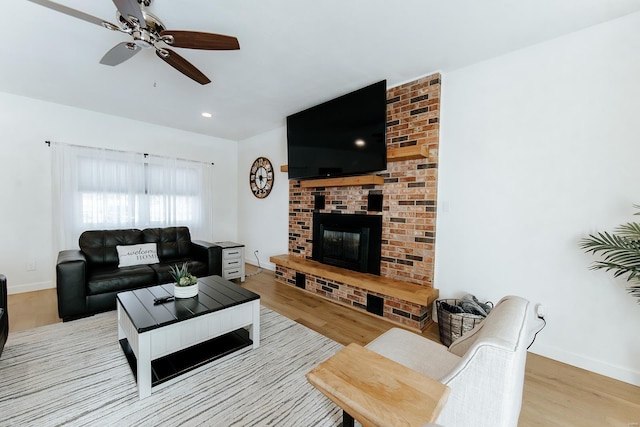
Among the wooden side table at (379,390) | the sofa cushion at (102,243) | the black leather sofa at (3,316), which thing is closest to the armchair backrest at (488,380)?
the wooden side table at (379,390)

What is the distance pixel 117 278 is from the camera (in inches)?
111

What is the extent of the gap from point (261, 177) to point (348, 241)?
240 cm

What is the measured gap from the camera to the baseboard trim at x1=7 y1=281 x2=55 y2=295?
3.29m

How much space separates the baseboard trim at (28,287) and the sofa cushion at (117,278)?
126 centimetres

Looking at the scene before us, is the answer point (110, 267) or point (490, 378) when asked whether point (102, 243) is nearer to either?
point (110, 267)

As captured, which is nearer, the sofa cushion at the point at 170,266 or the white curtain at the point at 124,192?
the sofa cushion at the point at 170,266

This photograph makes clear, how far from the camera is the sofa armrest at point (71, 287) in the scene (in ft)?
8.18

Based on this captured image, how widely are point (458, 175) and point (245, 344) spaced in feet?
8.41

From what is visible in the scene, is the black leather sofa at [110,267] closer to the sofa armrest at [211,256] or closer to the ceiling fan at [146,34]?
the sofa armrest at [211,256]

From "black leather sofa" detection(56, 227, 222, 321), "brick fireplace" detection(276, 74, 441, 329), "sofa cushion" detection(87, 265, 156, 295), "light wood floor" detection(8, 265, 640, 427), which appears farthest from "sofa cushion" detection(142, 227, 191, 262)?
"brick fireplace" detection(276, 74, 441, 329)

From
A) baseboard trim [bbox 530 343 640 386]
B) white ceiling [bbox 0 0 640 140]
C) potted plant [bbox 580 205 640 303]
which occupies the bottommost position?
baseboard trim [bbox 530 343 640 386]

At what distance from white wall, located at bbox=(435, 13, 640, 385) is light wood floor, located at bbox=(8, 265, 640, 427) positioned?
0.19 m

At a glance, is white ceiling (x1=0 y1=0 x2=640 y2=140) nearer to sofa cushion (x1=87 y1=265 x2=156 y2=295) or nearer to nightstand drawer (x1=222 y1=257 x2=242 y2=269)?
sofa cushion (x1=87 y1=265 x2=156 y2=295)

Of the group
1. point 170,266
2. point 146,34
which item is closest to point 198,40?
point 146,34
